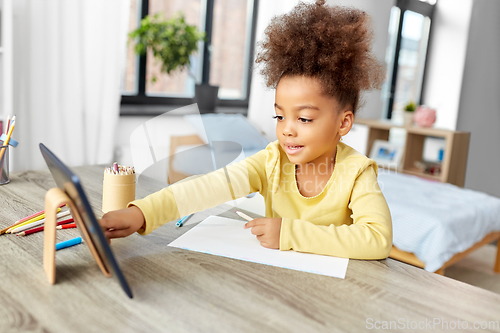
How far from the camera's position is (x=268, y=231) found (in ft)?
2.49

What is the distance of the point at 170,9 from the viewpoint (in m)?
Answer: 2.97

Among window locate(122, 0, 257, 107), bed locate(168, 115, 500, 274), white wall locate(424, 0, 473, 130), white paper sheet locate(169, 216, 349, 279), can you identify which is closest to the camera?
white paper sheet locate(169, 216, 349, 279)

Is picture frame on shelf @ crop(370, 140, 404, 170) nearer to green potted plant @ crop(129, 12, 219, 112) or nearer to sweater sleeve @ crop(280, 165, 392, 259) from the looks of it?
green potted plant @ crop(129, 12, 219, 112)

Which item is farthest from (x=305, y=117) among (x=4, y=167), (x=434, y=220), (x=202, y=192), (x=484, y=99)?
(x=484, y=99)

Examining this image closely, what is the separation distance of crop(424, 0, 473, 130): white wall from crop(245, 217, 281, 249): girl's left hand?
147 inches

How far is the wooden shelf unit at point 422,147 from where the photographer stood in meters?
3.13

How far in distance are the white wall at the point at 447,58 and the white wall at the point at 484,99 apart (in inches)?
4.6

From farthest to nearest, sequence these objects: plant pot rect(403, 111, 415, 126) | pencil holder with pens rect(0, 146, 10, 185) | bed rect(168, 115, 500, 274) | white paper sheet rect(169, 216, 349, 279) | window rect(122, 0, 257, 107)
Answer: plant pot rect(403, 111, 415, 126)
window rect(122, 0, 257, 107)
bed rect(168, 115, 500, 274)
pencil holder with pens rect(0, 146, 10, 185)
white paper sheet rect(169, 216, 349, 279)

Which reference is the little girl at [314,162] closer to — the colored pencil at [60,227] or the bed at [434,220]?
the colored pencil at [60,227]

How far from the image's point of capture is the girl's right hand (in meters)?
0.69

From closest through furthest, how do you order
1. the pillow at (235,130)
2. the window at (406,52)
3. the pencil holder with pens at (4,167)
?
the pencil holder with pens at (4,167), the pillow at (235,130), the window at (406,52)

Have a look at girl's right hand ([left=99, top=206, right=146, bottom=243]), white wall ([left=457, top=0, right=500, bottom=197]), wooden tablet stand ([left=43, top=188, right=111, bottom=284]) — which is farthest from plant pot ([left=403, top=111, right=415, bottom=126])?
wooden tablet stand ([left=43, top=188, right=111, bottom=284])

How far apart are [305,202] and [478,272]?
1.93 m

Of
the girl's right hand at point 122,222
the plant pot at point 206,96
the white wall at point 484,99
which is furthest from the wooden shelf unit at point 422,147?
the girl's right hand at point 122,222
